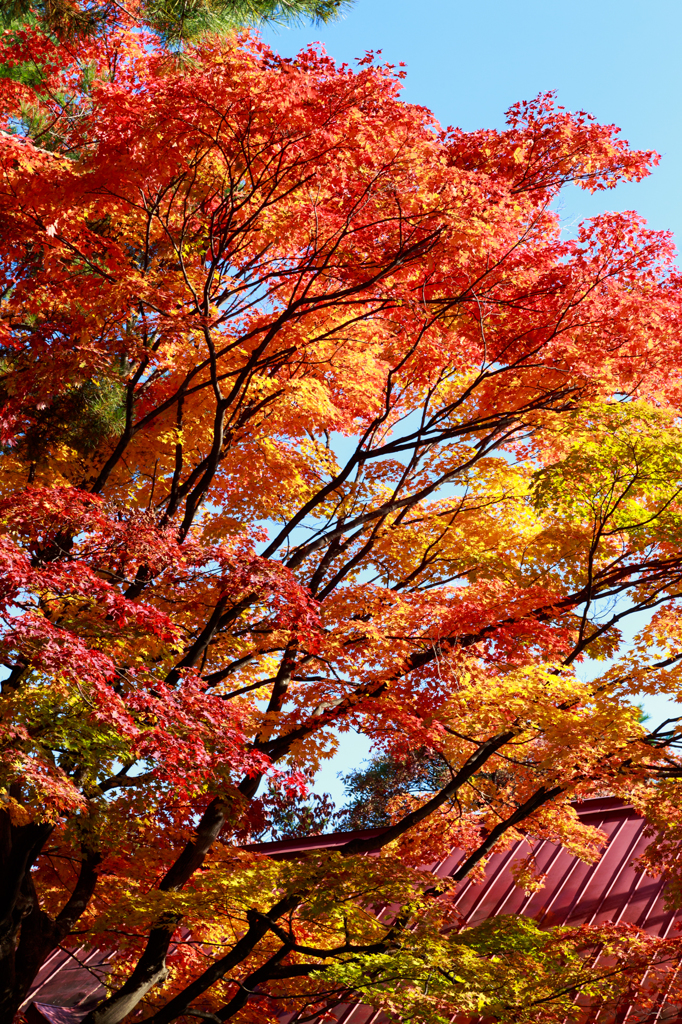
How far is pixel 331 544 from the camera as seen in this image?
10.5 m

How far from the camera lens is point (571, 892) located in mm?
11438

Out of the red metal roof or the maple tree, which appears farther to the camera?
the red metal roof

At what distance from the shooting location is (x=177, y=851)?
1041 centimetres

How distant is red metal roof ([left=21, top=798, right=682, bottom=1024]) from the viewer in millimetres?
10719

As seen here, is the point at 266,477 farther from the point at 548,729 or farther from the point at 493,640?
the point at 548,729

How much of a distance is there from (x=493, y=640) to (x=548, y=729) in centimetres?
133

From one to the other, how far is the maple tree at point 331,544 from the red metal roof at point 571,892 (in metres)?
0.85

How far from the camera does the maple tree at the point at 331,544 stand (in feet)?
26.0

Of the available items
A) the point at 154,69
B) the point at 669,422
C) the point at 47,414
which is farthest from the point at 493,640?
the point at 154,69

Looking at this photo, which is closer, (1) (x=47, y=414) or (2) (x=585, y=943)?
(2) (x=585, y=943)

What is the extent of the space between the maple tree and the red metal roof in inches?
33.3

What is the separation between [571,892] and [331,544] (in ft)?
19.1

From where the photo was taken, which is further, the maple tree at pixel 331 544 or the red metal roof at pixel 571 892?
the red metal roof at pixel 571 892

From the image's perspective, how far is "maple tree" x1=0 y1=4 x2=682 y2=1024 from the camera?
7.92 m
